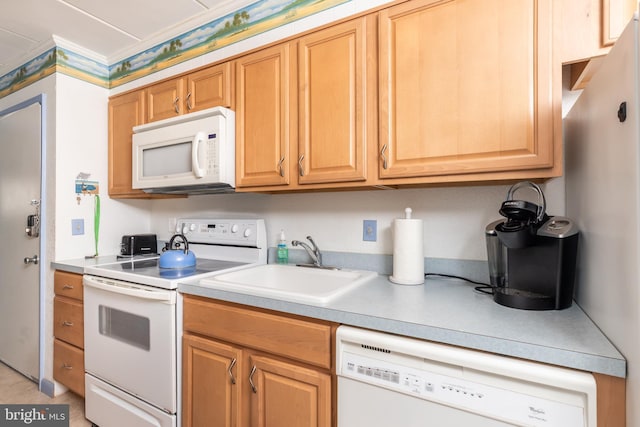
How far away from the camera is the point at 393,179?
4.14 feet

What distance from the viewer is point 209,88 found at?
5.70ft

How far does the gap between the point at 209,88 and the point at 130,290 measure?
1.15 m

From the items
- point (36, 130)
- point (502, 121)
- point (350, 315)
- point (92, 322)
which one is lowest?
point (92, 322)

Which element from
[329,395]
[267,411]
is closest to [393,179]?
[329,395]

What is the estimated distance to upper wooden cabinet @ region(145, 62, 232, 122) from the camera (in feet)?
5.54

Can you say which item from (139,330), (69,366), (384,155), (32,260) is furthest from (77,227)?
(384,155)

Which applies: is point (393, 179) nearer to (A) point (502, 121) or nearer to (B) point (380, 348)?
(A) point (502, 121)

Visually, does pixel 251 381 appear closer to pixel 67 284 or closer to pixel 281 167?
pixel 281 167

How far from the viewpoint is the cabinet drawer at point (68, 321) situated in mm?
1839

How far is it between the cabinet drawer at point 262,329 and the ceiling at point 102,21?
1.68m

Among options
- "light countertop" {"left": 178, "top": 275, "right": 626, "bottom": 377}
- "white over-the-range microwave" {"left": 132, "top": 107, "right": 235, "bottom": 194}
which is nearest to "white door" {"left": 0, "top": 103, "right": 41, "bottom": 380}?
"white over-the-range microwave" {"left": 132, "top": 107, "right": 235, "bottom": 194}

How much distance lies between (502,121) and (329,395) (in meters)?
1.11

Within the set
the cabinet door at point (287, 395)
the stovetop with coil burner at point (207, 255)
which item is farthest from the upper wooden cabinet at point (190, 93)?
the cabinet door at point (287, 395)

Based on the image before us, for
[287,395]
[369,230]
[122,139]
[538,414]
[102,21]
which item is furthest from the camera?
[122,139]
